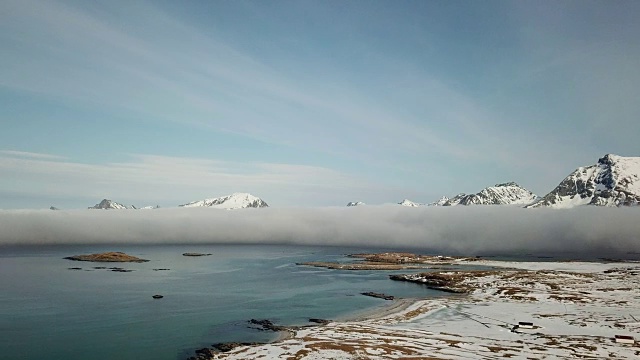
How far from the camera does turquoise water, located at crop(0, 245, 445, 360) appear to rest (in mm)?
49438

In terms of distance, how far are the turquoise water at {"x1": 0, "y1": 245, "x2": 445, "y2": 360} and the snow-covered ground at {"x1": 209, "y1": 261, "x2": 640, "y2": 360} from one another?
8.41 metres

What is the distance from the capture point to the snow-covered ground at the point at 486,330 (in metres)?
43.5

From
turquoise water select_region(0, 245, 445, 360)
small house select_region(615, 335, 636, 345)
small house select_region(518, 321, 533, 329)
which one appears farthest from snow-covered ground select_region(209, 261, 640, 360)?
turquoise water select_region(0, 245, 445, 360)

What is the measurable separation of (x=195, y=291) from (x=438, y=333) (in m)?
59.0

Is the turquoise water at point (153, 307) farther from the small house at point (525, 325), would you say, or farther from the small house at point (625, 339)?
the small house at point (625, 339)

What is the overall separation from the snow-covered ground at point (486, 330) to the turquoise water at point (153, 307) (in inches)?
331

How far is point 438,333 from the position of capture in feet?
173

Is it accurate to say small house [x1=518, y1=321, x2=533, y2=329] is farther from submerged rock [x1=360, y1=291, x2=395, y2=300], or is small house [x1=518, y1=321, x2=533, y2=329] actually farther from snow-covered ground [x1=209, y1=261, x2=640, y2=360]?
submerged rock [x1=360, y1=291, x2=395, y2=300]

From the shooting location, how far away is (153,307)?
7325 cm

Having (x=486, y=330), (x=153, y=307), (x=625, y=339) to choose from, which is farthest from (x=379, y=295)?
(x=625, y=339)

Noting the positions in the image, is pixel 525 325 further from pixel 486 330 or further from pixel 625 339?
pixel 625 339

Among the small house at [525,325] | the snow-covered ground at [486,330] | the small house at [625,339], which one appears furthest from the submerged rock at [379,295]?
the small house at [625,339]

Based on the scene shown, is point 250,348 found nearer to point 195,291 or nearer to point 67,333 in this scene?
point 67,333

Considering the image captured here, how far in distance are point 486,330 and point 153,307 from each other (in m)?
53.6
